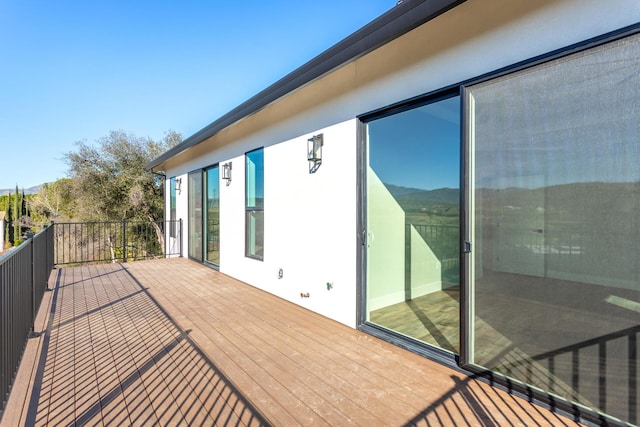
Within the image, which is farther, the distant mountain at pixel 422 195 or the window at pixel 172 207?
the window at pixel 172 207

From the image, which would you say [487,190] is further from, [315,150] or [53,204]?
[53,204]

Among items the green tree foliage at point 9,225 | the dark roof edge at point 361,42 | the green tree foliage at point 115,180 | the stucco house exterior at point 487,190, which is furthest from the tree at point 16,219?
the stucco house exterior at point 487,190

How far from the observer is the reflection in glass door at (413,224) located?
2.62 meters

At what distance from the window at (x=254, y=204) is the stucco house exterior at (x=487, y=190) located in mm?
1054

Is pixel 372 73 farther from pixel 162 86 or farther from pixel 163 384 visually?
pixel 162 86

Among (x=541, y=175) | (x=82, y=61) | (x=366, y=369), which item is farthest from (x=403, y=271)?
(x=82, y=61)

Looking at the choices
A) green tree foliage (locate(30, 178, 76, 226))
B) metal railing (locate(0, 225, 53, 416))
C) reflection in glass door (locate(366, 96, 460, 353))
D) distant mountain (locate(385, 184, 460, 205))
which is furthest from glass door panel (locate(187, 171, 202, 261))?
green tree foliage (locate(30, 178, 76, 226))

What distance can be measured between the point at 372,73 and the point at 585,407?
279 cm

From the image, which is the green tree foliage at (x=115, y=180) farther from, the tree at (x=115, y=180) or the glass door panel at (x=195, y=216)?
the glass door panel at (x=195, y=216)

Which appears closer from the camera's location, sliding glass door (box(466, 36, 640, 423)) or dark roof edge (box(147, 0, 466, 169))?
sliding glass door (box(466, 36, 640, 423))

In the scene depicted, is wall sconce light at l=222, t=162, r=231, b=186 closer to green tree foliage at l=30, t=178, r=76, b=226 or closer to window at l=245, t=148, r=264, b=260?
window at l=245, t=148, r=264, b=260

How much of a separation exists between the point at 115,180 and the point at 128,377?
38.1 feet

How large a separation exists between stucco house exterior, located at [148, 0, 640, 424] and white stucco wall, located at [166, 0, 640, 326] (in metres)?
0.01

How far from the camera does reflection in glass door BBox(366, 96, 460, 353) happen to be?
8.61 feet
